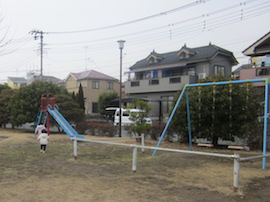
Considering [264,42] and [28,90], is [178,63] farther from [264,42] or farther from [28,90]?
[28,90]

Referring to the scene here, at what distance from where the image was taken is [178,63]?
2930 cm

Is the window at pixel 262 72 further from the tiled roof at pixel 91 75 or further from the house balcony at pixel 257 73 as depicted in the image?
the tiled roof at pixel 91 75

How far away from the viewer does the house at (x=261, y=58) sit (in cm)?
1886

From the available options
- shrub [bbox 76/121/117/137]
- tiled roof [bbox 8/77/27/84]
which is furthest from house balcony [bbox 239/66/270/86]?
tiled roof [bbox 8/77/27/84]

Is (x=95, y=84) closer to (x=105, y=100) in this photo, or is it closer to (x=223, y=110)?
(x=105, y=100)

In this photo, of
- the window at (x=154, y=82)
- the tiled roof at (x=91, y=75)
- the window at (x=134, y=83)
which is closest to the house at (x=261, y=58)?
the window at (x=154, y=82)

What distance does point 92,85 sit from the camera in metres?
40.3

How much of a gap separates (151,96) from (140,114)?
1855 cm

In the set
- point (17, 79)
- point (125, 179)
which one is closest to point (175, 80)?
point (125, 179)

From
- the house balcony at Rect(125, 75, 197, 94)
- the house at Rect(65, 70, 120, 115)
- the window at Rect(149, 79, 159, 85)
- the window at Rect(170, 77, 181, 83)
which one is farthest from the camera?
the house at Rect(65, 70, 120, 115)

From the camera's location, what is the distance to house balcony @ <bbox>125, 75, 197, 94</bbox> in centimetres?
2788

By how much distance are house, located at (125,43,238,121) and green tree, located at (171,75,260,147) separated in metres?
14.7

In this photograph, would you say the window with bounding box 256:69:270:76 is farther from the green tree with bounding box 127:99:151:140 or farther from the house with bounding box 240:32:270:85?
the green tree with bounding box 127:99:151:140

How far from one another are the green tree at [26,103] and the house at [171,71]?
10.7 m
